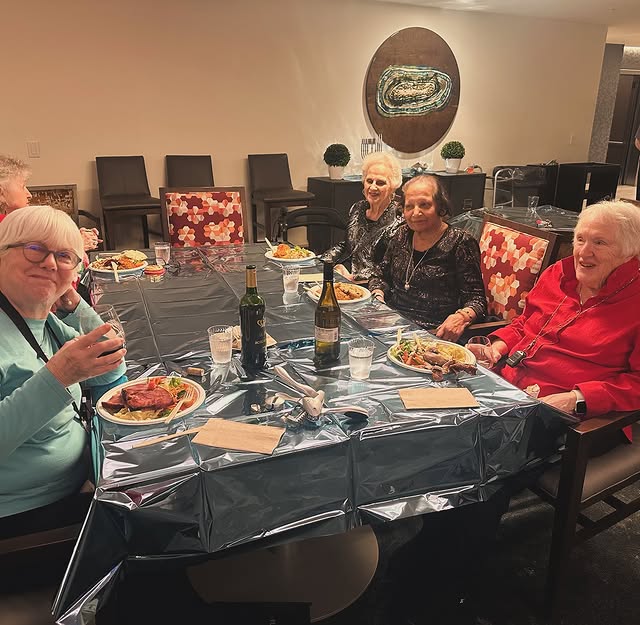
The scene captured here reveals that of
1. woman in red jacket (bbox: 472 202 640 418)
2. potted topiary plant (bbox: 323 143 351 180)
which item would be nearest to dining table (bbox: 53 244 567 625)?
woman in red jacket (bbox: 472 202 640 418)

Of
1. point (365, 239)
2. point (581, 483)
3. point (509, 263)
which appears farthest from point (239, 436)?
point (365, 239)

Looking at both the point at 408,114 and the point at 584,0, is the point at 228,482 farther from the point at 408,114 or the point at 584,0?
the point at 584,0

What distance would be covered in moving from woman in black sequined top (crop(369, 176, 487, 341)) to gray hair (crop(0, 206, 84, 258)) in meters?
1.41

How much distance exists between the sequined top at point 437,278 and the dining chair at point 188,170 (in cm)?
325

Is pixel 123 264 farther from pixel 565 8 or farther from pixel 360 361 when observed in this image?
pixel 565 8

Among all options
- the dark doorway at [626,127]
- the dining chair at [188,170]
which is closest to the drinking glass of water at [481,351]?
the dining chair at [188,170]

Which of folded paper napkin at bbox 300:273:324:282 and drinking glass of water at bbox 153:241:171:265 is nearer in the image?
folded paper napkin at bbox 300:273:324:282

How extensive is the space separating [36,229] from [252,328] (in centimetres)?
59

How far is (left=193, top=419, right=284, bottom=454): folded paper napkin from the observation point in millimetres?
1201

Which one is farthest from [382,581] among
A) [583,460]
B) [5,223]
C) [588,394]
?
[5,223]

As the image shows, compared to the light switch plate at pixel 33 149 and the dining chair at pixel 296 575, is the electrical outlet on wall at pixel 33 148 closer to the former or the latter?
the light switch plate at pixel 33 149

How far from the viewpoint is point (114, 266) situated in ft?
8.40

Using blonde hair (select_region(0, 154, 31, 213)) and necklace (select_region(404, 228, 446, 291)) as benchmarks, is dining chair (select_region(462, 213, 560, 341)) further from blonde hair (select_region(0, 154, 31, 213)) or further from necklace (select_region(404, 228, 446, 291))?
blonde hair (select_region(0, 154, 31, 213))

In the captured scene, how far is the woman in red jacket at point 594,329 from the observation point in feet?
5.37
